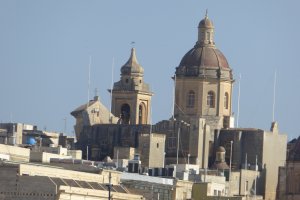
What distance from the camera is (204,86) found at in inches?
6412

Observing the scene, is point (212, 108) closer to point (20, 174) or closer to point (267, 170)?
point (267, 170)

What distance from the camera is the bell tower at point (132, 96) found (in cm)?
16575

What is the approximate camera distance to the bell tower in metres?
166

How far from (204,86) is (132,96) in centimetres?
583

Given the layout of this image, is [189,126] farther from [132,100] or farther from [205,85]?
[132,100]

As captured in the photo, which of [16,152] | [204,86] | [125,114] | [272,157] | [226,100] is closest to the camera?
[16,152]

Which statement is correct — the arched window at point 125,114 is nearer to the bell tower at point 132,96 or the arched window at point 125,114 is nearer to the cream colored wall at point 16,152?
the bell tower at point 132,96

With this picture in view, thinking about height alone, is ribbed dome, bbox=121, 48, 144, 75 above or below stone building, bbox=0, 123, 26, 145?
above

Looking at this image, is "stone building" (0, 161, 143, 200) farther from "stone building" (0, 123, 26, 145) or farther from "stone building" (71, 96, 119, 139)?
"stone building" (71, 96, 119, 139)

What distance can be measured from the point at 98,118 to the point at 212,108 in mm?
8403

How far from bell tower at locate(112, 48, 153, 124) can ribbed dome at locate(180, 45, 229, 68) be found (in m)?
3.80

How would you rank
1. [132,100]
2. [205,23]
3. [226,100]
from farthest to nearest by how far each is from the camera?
1. [132,100]
2. [205,23]
3. [226,100]

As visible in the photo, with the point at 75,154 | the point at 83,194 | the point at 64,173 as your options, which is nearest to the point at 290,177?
the point at 75,154

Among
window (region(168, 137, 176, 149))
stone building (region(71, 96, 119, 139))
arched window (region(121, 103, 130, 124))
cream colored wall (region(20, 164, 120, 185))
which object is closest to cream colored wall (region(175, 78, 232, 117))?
window (region(168, 137, 176, 149))
